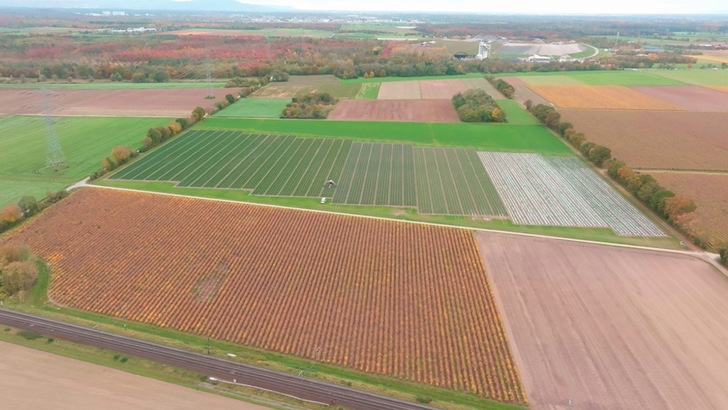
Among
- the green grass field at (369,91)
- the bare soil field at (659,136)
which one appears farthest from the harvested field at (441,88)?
the bare soil field at (659,136)

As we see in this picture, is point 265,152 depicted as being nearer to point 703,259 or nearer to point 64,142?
point 64,142

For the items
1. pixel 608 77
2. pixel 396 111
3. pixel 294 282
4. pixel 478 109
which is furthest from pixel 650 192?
pixel 608 77

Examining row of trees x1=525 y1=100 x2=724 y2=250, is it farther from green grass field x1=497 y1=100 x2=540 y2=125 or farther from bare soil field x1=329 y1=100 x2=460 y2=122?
bare soil field x1=329 y1=100 x2=460 y2=122

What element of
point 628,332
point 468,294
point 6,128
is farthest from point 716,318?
point 6,128

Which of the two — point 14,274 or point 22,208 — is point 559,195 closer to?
point 14,274

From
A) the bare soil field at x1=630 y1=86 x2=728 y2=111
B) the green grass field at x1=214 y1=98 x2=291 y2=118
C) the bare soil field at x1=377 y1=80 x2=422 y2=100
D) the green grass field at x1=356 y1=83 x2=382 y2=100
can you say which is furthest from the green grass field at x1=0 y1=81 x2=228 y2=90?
the bare soil field at x1=630 y1=86 x2=728 y2=111

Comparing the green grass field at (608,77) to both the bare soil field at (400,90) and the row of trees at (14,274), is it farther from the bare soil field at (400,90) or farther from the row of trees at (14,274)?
the row of trees at (14,274)
